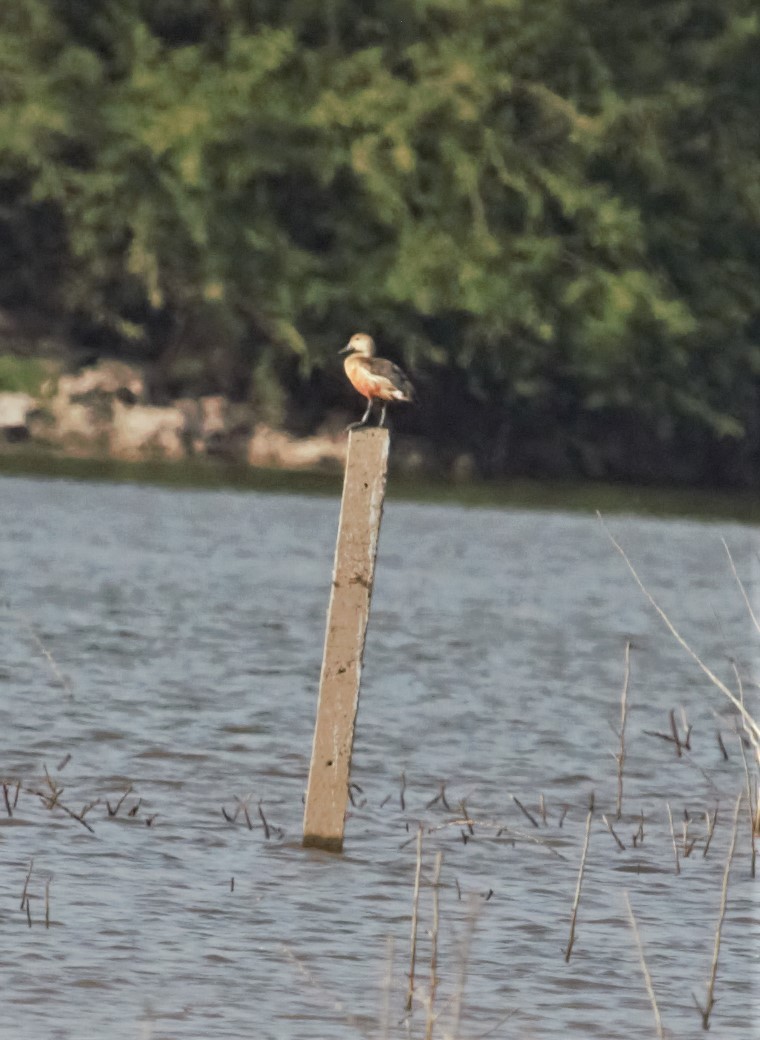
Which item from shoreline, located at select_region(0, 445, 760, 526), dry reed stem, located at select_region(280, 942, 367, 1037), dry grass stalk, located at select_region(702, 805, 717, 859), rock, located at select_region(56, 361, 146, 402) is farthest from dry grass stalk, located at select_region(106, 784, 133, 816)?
rock, located at select_region(56, 361, 146, 402)

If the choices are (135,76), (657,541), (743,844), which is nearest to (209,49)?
(135,76)

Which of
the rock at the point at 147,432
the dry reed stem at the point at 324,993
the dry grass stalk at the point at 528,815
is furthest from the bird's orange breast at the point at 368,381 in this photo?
the rock at the point at 147,432

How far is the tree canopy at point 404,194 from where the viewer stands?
4775cm

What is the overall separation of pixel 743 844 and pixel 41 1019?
4967mm

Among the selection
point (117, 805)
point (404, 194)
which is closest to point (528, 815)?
point (117, 805)

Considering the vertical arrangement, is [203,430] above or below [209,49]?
below

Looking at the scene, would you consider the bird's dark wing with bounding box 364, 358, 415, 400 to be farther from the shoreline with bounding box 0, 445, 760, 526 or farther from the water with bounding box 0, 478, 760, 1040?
the shoreline with bounding box 0, 445, 760, 526

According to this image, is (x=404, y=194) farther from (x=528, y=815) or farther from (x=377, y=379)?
(x=528, y=815)

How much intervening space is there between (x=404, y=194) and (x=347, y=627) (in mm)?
37508

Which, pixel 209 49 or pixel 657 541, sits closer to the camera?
pixel 657 541

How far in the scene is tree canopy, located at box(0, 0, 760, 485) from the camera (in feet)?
157

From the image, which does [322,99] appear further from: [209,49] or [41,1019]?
[41,1019]

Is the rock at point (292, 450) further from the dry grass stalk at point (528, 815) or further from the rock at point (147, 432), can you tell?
the dry grass stalk at point (528, 815)

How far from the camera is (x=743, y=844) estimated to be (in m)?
12.7
